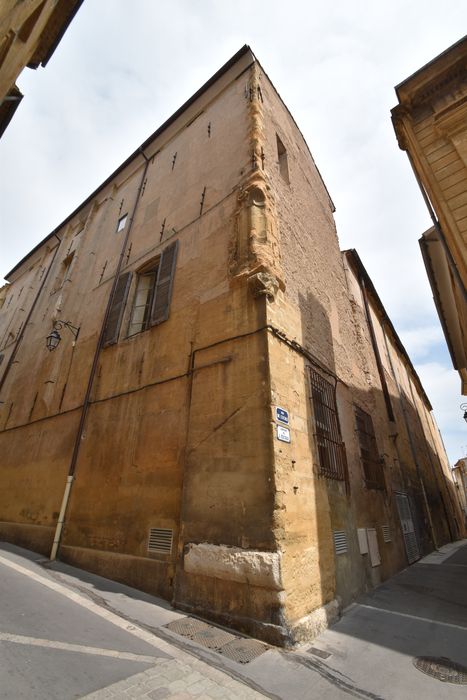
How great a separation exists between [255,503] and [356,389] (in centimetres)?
518

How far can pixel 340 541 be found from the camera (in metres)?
5.16

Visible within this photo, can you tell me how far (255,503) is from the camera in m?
3.86

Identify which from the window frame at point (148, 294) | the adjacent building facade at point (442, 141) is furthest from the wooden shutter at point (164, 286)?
the adjacent building facade at point (442, 141)

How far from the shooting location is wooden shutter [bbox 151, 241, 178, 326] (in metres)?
6.57

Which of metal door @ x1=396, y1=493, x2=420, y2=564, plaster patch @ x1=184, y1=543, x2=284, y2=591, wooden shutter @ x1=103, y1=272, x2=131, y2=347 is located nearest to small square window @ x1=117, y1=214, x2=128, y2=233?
wooden shutter @ x1=103, y1=272, x2=131, y2=347

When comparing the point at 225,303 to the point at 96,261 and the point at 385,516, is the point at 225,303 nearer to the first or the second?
the point at 385,516

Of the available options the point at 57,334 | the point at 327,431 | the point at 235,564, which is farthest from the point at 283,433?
the point at 57,334

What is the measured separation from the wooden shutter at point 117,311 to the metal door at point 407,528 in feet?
26.8

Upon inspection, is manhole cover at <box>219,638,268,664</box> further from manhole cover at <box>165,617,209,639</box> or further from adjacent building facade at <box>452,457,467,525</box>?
adjacent building facade at <box>452,457,467,525</box>

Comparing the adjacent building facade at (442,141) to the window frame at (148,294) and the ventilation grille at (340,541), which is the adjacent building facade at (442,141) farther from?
the window frame at (148,294)

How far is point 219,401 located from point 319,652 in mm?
2800

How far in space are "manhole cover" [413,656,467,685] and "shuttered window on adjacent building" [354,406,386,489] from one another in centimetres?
392

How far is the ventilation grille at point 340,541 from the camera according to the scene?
4986mm

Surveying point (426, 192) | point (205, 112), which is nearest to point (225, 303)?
point (426, 192)
